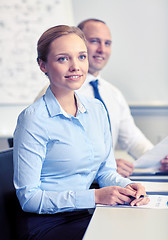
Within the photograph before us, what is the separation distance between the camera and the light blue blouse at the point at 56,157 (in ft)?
3.70

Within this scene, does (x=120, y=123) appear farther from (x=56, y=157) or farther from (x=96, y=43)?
(x=56, y=157)

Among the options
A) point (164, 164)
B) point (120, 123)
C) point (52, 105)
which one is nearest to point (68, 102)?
point (52, 105)

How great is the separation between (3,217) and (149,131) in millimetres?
1914

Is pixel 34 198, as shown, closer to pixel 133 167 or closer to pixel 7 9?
pixel 133 167

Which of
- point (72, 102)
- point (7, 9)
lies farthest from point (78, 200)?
point (7, 9)

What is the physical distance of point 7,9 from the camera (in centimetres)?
313

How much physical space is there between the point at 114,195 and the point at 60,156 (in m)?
0.22

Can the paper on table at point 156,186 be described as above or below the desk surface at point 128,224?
below

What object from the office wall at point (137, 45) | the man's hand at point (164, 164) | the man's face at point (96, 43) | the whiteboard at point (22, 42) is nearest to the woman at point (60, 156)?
the man's hand at point (164, 164)

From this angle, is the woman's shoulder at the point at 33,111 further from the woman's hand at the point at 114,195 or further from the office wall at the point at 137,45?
the office wall at the point at 137,45

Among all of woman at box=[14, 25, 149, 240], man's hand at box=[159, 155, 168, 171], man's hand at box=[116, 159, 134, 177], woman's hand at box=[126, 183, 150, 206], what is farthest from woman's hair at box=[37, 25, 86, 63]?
man's hand at box=[159, 155, 168, 171]

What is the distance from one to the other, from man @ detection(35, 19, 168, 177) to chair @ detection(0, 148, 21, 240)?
0.85m

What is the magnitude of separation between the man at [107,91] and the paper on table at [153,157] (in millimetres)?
453

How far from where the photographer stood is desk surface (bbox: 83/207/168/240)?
0.88 m
